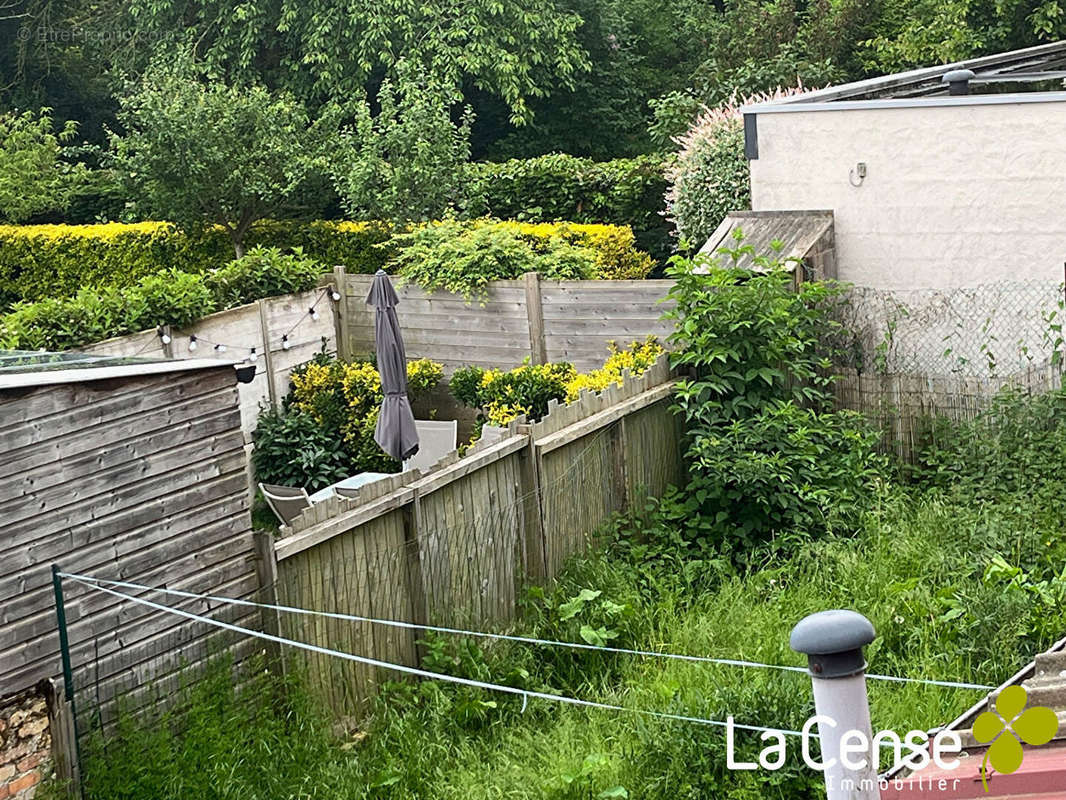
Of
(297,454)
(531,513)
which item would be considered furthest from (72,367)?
(297,454)

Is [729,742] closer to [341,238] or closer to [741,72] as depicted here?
[341,238]

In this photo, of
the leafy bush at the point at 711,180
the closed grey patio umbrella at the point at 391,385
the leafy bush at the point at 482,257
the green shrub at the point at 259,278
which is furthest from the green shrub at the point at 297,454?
the leafy bush at the point at 711,180

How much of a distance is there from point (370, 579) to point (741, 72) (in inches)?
542

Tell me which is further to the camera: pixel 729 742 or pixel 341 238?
pixel 341 238

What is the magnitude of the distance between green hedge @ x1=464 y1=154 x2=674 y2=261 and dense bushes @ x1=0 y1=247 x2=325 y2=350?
13.0ft

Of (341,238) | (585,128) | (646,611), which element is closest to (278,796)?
(646,611)

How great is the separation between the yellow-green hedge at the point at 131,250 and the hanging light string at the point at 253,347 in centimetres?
251

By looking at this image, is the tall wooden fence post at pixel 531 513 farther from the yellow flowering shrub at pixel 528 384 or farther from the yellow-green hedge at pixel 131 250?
the yellow-green hedge at pixel 131 250

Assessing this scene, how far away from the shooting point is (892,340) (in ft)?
30.7

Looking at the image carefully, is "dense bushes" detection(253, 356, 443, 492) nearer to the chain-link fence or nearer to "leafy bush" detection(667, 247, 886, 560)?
"leafy bush" detection(667, 247, 886, 560)

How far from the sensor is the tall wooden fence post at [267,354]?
12.7 m

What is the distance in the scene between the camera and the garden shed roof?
17.5 feet

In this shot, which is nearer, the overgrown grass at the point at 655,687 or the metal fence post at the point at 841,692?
the metal fence post at the point at 841,692
